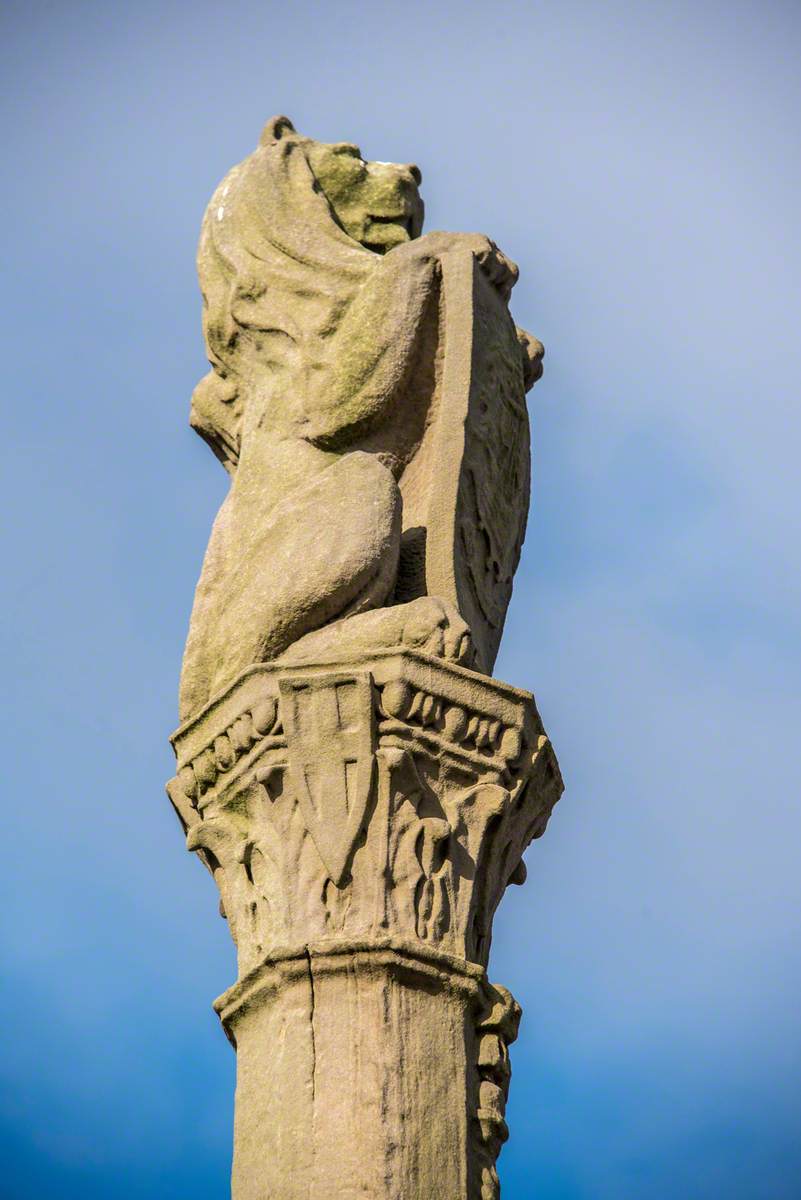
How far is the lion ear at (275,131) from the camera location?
10344mm

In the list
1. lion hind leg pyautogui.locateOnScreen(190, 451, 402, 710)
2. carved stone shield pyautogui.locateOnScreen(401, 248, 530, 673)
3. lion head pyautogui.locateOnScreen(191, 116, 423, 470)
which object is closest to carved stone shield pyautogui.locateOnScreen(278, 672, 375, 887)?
lion hind leg pyautogui.locateOnScreen(190, 451, 402, 710)

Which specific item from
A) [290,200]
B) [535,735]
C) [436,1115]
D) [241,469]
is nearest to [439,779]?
[535,735]

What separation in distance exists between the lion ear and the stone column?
2.85 meters

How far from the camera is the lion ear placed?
10.3 meters

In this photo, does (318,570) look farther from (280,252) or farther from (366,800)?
(280,252)

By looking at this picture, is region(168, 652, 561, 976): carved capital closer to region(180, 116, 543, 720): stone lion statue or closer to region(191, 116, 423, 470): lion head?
region(180, 116, 543, 720): stone lion statue

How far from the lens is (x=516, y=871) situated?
9109 millimetres

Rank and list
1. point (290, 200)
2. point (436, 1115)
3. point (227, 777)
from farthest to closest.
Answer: point (290, 200) < point (227, 777) < point (436, 1115)

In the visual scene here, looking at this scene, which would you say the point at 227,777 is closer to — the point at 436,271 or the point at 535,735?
the point at 535,735

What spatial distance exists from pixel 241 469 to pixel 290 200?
1213 millimetres

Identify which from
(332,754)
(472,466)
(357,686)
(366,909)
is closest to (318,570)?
(357,686)

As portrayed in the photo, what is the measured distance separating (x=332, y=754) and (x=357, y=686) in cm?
26

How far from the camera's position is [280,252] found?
977 centimetres

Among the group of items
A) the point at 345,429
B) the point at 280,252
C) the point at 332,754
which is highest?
the point at 280,252
